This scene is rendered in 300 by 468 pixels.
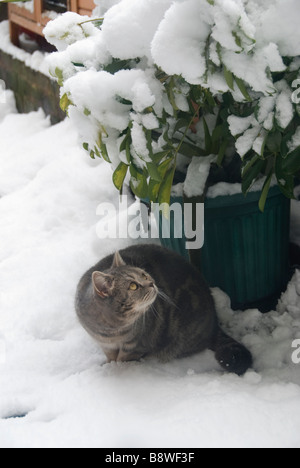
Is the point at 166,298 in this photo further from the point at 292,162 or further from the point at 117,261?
the point at 292,162

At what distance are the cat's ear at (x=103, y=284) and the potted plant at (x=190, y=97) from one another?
0.97ft

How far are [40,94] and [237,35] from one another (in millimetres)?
3266

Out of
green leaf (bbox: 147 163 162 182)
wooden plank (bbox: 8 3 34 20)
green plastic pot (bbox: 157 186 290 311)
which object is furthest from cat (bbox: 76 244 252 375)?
wooden plank (bbox: 8 3 34 20)

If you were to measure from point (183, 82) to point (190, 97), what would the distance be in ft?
0.45

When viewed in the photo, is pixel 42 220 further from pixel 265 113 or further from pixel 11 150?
pixel 265 113

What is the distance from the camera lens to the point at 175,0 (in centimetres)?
135

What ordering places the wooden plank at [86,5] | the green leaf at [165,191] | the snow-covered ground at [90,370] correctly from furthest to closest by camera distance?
the wooden plank at [86,5] < the green leaf at [165,191] < the snow-covered ground at [90,370]

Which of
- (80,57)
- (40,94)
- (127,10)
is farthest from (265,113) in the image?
(40,94)

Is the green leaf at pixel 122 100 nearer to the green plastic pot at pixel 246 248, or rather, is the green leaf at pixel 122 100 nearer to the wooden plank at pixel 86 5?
the green plastic pot at pixel 246 248

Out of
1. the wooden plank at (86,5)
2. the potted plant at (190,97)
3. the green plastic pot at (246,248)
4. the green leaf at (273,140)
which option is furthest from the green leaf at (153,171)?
the wooden plank at (86,5)

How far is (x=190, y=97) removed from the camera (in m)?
1.67

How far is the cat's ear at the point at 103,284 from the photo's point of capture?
1.72 m

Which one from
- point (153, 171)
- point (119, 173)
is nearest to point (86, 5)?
point (119, 173)

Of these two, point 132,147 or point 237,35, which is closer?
point 237,35
